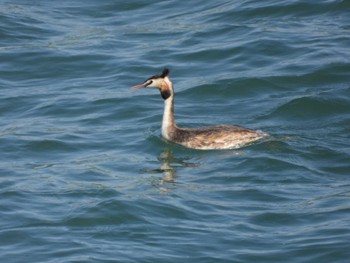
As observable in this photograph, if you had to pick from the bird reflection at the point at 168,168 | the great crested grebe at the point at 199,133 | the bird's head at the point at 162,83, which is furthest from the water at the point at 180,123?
the bird's head at the point at 162,83

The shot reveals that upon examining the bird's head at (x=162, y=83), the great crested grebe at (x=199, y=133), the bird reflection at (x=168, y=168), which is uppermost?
the bird's head at (x=162, y=83)

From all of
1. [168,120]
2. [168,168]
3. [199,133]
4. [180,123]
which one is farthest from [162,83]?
[168,168]

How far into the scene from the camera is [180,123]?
18062 mm

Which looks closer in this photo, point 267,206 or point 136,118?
point 267,206

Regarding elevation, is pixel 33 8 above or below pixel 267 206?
above

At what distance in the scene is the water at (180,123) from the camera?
1271 centimetres

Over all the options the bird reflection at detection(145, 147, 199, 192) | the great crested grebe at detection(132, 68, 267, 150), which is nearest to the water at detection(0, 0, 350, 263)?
the bird reflection at detection(145, 147, 199, 192)

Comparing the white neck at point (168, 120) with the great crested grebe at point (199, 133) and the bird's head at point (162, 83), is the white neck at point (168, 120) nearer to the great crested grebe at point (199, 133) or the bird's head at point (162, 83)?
the great crested grebe at point (199, 133)

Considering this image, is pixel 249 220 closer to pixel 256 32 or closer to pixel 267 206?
pixel 267 206

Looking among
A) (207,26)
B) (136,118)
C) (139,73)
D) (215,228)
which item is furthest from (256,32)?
(215,228)

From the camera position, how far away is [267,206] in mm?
13688

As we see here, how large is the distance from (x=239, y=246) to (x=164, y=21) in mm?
A: 12005

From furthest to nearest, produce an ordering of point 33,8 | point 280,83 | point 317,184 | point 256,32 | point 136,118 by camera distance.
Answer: point 33,8, point 256,32, point 280,83, point 136,118, point 317,184

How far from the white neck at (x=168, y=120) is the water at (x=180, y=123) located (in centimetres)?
16
